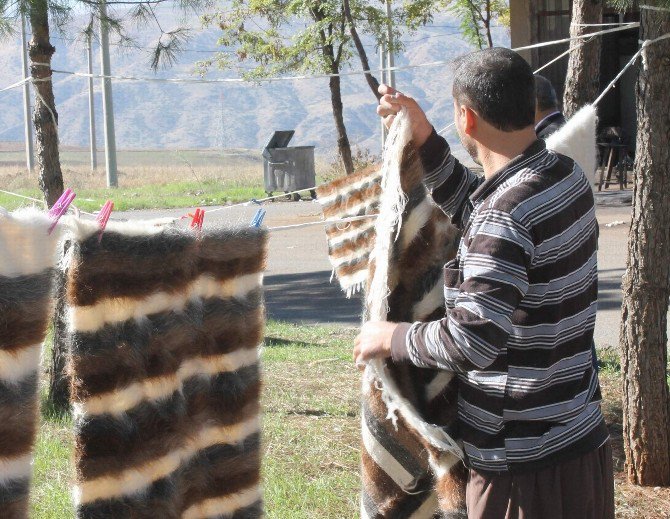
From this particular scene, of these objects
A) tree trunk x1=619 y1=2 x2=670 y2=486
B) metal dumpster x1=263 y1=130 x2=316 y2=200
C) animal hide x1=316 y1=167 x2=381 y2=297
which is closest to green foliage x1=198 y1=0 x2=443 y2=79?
metal dumpster x1=263 y1=130 x2=316 y2=200

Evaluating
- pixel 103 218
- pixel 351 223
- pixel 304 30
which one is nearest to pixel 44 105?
pixel 351 223

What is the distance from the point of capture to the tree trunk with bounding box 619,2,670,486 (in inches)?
152

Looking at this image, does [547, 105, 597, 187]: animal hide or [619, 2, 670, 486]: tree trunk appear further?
[619, 2, 670, 486]: tree trunk

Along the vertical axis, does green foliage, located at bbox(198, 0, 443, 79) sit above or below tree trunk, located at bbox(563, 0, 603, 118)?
above

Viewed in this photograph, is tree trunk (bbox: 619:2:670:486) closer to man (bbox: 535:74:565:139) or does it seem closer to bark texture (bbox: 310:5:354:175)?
man (bbox: 535:74:565:139)

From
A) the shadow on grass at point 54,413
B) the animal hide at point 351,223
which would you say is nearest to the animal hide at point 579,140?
the animal hide at point 351,223

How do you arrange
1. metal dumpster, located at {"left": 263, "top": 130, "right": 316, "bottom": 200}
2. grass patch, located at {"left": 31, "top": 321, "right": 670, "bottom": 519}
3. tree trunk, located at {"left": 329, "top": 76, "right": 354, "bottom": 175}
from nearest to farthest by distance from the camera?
1. grass patch, located at {"left": 31, "top": 321, "right": 670, "bottom": 519}
2. tree trunk, located at {"left": 329, "top": 76, "right": 354, "bottom": 175}
3. metal dumpster, located at {"left": 263, "top": 130, "right": 316, "bottom": 200}

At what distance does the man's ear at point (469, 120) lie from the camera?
209 centimetres

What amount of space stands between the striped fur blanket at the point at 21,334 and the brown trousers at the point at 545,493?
1.09 meters

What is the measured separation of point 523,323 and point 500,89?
539 millimetres

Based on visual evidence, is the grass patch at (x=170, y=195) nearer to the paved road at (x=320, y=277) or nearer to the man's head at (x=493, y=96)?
the paved road at (x=320, y=277)

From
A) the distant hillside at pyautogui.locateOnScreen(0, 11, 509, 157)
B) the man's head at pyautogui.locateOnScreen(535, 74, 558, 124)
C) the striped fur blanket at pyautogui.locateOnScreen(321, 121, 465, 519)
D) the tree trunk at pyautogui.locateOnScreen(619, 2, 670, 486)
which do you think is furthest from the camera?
the distant hillside at pyautogui.locateOnScreen(0, 11, 509, 157)

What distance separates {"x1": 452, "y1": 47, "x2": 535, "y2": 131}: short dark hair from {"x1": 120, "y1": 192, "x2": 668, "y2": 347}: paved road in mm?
3828

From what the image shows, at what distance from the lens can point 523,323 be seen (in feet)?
6.82
